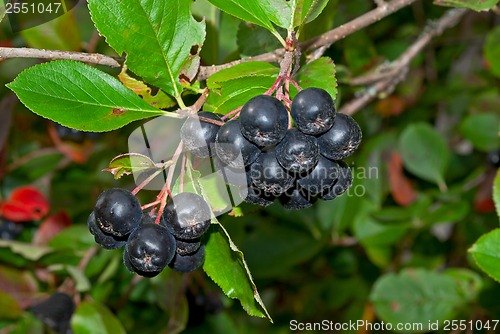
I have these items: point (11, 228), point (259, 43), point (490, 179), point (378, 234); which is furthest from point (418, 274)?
point (11, 228)

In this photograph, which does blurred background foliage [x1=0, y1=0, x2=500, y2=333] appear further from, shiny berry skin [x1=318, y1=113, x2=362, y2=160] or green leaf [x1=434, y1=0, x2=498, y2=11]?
shiny berry skin [x1=318, y1=113, x2=362, y2=160]

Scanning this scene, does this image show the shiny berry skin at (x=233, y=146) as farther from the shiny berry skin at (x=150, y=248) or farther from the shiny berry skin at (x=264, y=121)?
the shiny berry skin at (x=150, y=248)

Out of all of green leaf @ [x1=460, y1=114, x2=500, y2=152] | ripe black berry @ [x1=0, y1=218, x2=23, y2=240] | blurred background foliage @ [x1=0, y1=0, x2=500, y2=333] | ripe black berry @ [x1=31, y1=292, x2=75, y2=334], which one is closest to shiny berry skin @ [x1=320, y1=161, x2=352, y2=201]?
blurred background foliage @ [x1=0, y1=0, x2=500, y2=333]

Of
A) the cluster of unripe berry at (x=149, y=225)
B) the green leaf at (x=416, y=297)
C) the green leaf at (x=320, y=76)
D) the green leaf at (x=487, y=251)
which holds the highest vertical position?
the green leaf at (x=320, y=76)

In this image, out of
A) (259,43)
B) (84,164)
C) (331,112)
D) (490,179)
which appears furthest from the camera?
(84,164)

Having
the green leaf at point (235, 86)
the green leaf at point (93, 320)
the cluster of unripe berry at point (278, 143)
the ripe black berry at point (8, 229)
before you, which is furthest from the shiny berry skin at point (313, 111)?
the ripe black berry at point (8, 229)

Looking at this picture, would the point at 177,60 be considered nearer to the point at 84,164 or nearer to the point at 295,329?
the point at 84,164
